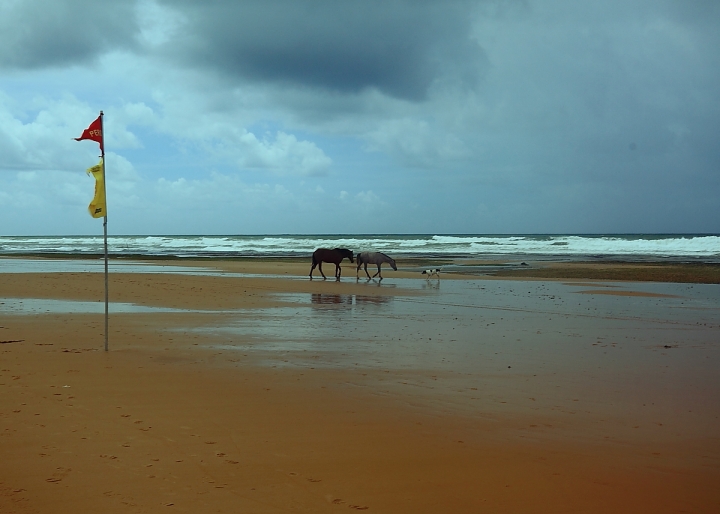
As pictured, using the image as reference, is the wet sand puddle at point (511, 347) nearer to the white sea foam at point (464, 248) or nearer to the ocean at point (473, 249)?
the ocean at point (473, 249)

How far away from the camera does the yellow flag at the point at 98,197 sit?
857 centimetres

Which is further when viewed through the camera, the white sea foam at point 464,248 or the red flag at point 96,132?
the white sea foam at point 464,248

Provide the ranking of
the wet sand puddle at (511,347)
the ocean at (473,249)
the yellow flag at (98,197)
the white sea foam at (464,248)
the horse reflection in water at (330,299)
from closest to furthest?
1. the wet sand puddle at (511,347)
2. the yellow flag at (98,197)
3. the horse reflection in water at (330,299)
4. the ocean at (473,249)
5. the white sea foam at (464,248)

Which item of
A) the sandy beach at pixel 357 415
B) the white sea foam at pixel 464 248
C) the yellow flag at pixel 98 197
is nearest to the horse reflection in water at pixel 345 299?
the sandy beach at pixel 357 415

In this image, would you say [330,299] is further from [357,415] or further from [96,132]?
[357,415]

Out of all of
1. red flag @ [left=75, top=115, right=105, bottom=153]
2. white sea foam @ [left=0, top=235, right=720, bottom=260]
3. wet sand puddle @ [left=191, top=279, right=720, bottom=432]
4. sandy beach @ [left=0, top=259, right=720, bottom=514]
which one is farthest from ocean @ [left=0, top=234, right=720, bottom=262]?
red flag @ [left=75, top=115, right=105, bottom=153]

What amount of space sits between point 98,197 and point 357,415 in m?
5.06

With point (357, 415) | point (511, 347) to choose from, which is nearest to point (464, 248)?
point (511, 347)

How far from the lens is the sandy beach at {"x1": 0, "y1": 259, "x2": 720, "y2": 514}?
4.21 meters

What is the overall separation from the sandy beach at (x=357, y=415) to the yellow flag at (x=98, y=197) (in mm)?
2045

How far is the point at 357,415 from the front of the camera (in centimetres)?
602

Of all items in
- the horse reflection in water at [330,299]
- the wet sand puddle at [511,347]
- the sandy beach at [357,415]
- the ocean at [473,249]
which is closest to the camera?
the sandy beach at [357,415]

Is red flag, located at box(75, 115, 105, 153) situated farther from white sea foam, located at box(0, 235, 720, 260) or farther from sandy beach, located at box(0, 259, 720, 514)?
white sea foam, located at box(0, 235, 720, 260)

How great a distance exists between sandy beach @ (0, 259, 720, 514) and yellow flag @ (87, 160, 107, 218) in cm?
204
